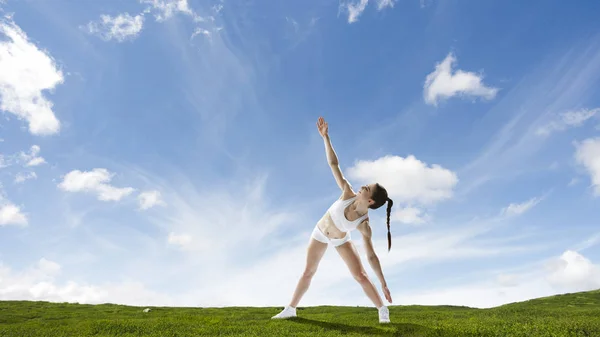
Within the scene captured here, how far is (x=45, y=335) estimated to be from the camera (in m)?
13.0

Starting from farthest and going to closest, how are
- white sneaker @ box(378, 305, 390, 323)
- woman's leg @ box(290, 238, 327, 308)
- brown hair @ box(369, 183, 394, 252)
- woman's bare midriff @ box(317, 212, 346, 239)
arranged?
woman's leg @ box(290, 238, 327, 308) → white sneaker @ box(378, 305, 390, 323) → woman's bare midriff @ box(317, 212, 346, 239) → brown hair @ box(369, 183, 394, 252)

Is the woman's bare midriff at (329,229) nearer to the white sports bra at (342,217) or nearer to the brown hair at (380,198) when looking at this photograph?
the white sports bra at (342,217)

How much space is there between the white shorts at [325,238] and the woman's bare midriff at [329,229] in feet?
0.28

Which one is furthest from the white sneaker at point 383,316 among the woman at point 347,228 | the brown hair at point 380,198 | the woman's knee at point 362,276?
the brown hair at point 380,198

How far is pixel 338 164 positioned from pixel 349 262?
2.79 m

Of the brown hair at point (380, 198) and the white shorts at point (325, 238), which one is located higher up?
the brown hair at point (380, 198)

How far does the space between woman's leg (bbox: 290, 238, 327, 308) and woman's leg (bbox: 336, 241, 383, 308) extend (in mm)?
572

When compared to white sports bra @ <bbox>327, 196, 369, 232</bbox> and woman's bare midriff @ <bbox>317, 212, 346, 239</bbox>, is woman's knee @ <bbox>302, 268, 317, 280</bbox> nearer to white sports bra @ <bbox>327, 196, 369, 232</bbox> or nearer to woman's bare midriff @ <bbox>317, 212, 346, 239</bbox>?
woman's bare midriff @ <bbox>317, 212, 346, 239</bbox>

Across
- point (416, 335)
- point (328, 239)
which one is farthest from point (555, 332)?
point (328, 239)

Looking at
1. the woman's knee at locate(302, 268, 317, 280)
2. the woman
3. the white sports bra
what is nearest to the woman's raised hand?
the woman

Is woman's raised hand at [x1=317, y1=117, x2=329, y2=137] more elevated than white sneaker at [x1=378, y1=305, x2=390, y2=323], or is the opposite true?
woman's raised hand at [x1=317, y1=117, x2=329, y2=137]

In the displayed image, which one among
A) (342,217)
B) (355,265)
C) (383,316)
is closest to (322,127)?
(342,217)

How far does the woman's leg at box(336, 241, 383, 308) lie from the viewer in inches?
480

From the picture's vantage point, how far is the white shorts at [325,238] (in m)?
12.2
